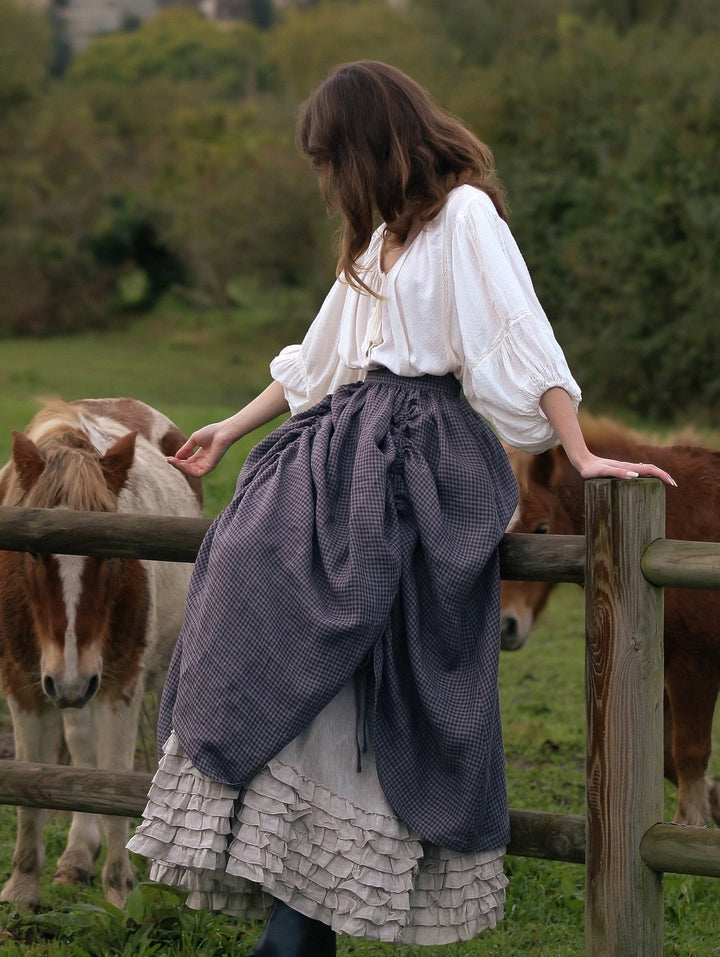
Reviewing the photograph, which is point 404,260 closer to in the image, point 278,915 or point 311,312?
point 278,915

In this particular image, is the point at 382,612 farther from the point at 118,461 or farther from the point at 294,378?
the point at 118,461

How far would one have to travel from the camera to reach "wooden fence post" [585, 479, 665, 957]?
8.19ft

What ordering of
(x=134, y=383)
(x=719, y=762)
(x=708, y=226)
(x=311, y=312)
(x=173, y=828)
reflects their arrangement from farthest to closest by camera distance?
(x=311, y=312)
(x=134, y=383)
(x=708, y=226)
(x=719, y=762)
(x=173, y=828)

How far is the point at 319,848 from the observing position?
246 cm

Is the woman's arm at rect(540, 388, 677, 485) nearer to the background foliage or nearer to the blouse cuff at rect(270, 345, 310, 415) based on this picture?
the blouse cuff at rect(270, 345, 310, 415)

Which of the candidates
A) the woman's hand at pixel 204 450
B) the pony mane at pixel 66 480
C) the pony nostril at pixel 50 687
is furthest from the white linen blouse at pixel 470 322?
the pony nostril at pixel 50 687

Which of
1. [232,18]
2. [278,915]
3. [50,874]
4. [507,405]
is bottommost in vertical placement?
[50,874]

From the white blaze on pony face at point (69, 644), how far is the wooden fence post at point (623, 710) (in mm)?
1636

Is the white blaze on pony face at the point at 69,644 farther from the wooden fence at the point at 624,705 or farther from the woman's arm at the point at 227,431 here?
the wooden fence at the point at 624,705

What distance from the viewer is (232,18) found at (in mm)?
142250

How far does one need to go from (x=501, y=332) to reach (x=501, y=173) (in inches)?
737

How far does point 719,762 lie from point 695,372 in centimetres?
1229

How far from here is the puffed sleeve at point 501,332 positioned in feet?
8.08

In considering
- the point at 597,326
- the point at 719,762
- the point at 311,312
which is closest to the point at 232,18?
the point at 311,312
